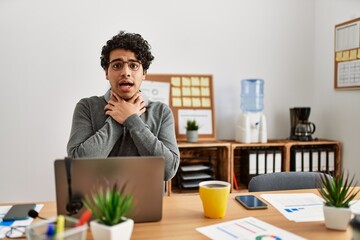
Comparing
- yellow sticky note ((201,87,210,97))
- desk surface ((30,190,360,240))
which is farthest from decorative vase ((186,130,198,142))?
desk surface ((30,190,360,240))

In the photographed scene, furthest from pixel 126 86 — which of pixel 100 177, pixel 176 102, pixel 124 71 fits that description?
pixel 176 102

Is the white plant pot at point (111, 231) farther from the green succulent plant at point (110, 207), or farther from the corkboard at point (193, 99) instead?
the corkboard at point (193, 99)

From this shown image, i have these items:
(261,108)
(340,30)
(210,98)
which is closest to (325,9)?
(340,30)

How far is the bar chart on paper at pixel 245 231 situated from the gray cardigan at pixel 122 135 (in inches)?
18.8

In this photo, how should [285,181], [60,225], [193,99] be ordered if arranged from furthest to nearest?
[193,99], [285,181], [60,225]

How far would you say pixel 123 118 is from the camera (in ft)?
5.26

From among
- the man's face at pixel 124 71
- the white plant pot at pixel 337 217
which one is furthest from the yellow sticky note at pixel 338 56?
the white plant pot at pixel 337 217

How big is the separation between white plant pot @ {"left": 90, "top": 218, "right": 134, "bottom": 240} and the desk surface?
10cm

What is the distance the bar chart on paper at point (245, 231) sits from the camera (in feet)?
3.27

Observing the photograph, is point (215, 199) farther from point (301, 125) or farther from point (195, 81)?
point (301, 125)

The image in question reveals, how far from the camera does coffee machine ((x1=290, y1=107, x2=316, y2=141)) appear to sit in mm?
3068

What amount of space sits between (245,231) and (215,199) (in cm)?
15

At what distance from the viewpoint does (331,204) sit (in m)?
1.07

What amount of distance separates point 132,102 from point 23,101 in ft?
5.15
